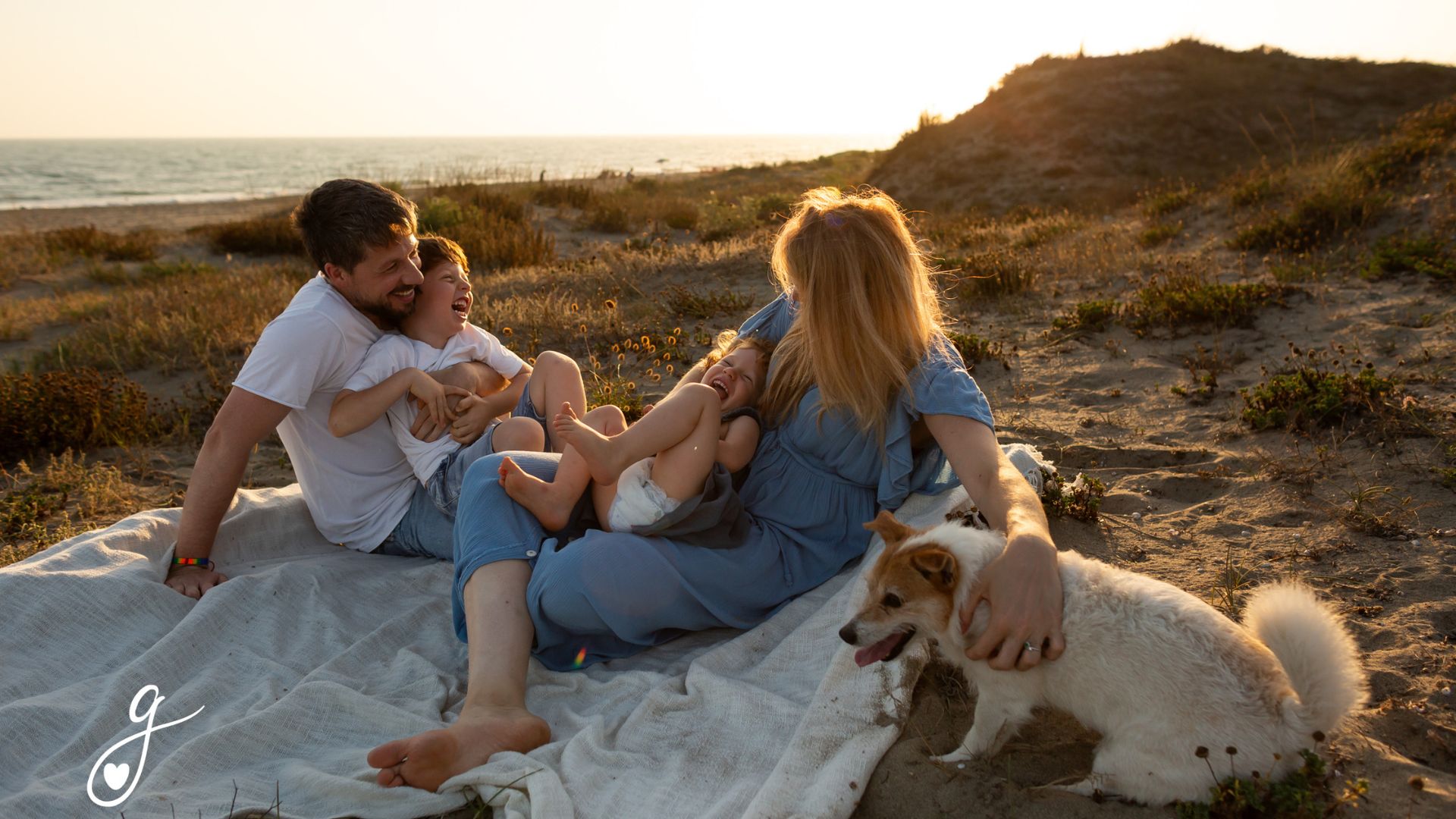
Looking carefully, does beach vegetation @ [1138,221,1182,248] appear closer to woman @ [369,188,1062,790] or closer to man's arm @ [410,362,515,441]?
woman @ [369,188,1062,790]

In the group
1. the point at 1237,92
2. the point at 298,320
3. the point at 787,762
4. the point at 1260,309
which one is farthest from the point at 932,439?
the point at 1237,92

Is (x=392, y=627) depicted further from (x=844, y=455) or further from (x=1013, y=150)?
(x=1013, y=150)

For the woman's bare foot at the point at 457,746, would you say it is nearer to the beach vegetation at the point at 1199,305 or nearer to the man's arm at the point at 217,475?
the man's arm at the point at 217,475

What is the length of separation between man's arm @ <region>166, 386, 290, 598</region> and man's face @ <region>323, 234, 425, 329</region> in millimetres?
653

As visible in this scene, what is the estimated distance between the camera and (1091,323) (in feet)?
24.2

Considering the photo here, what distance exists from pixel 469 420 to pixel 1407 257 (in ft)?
25.7

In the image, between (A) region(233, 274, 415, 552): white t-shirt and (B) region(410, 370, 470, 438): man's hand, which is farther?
(B) region(410, 370, 470, 438): man's hand

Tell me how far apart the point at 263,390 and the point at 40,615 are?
1274 millimetres

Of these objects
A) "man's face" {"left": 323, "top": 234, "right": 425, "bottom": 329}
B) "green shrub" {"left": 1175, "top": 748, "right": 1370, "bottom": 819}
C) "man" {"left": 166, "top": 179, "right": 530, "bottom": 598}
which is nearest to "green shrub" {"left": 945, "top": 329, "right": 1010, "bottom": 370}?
"man" {"left": 166, "top": 179, "right": 530, "bottom": 598}

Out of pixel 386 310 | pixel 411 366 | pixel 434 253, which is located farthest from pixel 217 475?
pixel 434 253

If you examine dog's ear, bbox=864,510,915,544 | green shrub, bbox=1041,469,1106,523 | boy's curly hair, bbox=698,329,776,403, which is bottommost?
green shrub, bbox=1041,469,1106,523

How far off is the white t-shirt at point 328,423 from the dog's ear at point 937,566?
2903 mm

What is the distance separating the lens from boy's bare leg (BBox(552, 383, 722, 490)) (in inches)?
135

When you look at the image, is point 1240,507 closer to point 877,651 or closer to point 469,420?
point 877,651
